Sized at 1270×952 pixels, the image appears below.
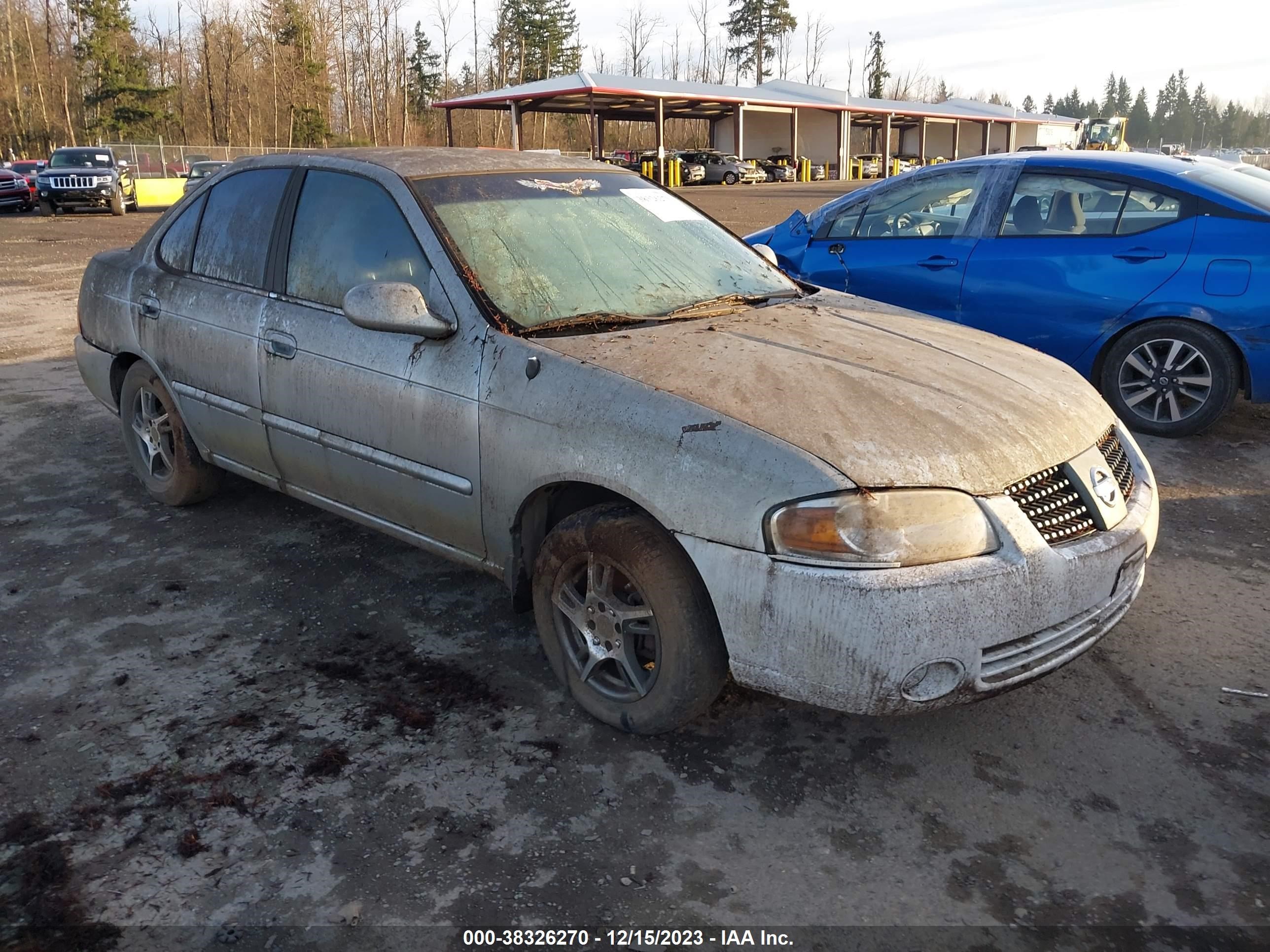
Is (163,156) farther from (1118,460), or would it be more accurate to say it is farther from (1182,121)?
(1182,121)

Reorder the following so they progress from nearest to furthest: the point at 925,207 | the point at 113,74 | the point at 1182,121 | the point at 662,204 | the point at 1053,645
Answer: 1. the point at 1053,645
2. the point at 662,204
3. the point at 925,207
4. the point at 113,74
5. the point at 1182,121

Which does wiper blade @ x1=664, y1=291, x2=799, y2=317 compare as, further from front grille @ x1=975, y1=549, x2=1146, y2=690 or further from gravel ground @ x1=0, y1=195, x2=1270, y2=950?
front grille @ x1=975, y1=549, x2=1146, y2=690

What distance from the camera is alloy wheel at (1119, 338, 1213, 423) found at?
5.73 metres

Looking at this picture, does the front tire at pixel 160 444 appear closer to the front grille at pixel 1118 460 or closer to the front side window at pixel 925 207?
the front grille at pixel 1118 460

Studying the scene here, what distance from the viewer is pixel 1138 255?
5742mm

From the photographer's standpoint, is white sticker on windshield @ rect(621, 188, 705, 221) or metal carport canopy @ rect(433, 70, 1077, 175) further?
metal carport canopy @ rect(433, 70, 1077, 175)

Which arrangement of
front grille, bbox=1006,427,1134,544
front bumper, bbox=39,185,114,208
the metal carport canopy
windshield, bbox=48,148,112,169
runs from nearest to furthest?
front grille, bbox=1006,427,1134,544 → front bumper, bbox=39,185,114,208 → windshield, bbox=48,148,112,169 → the metal carport canopy

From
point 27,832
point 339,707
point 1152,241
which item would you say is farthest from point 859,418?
point 1152,241

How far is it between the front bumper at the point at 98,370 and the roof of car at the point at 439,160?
1.39 metres

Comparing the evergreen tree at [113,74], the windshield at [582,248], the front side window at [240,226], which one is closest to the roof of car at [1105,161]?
the windshield at [582,248]

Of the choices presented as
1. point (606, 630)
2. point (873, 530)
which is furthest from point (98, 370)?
point (873, 530)

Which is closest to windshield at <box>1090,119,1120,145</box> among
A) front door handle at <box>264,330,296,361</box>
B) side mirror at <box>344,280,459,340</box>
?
front door handle at <box>264,330,296,361</box>

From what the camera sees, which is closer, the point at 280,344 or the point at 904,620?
the point at 904,620

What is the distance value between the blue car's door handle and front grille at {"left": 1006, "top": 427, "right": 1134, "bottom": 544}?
3.53 metres
